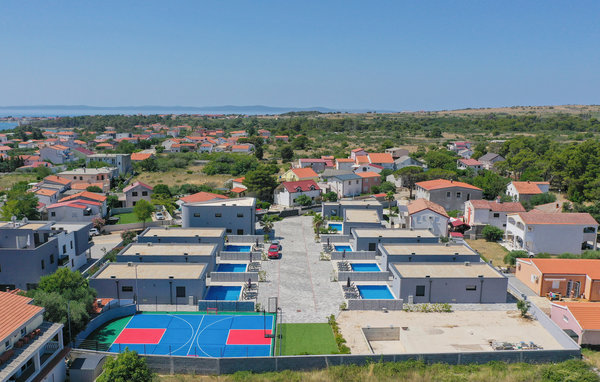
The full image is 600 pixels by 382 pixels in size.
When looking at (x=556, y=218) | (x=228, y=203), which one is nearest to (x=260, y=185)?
(x=228, y=203)

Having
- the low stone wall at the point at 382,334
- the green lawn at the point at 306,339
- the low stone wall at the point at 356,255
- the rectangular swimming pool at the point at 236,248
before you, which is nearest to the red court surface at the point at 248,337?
the green lawn at the point at 306,339

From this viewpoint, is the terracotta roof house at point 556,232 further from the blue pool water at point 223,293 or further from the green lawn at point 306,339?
the blue pool water at point 223,293

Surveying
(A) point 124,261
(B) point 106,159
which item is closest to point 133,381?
(A) point 124,261

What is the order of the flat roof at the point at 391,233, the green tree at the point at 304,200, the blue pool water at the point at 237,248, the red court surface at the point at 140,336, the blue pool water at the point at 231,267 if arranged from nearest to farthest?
the red court surface at the point at 140,336
the blue pool water at the point at 231,267
the flat roof at the point at 391,233
the blue pool water at the point at 237,248
the green tree at the point at 304,200

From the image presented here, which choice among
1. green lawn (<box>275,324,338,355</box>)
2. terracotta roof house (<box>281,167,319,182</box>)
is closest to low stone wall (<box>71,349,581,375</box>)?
green lawn (<box>275,324,338,355</box>)

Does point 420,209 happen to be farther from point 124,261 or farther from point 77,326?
point 77,326

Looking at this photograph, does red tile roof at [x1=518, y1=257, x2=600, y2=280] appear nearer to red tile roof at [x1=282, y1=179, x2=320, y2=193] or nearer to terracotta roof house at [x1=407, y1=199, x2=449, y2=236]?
terracotta roof house at [x1=407, y1=199, x2=449, y2=236]
